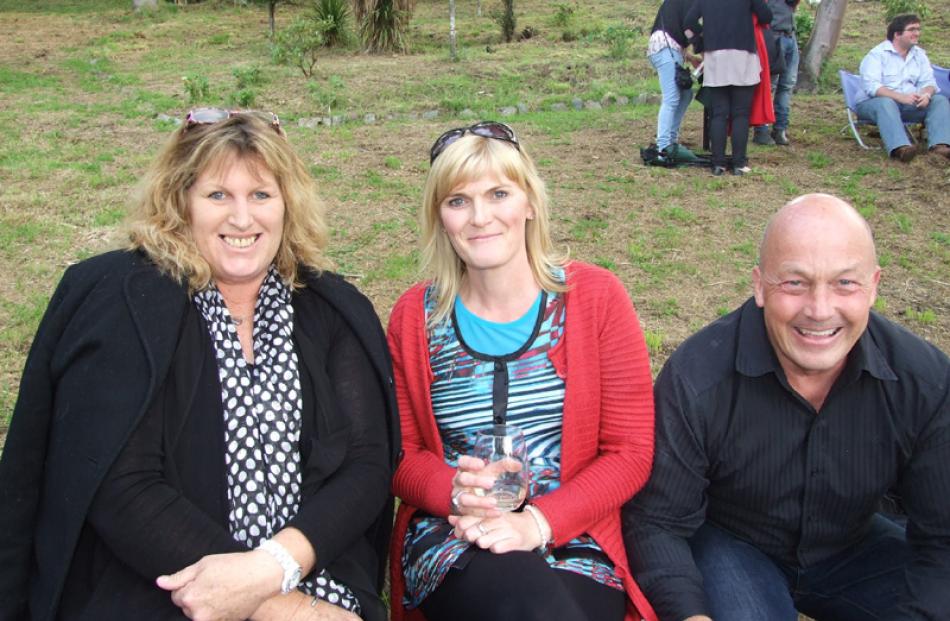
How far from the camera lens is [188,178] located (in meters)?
2.73

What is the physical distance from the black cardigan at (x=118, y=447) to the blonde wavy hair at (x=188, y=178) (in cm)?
7

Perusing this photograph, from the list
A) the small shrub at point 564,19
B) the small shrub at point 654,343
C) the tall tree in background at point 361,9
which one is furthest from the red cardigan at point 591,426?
the small shrub at point 564,19

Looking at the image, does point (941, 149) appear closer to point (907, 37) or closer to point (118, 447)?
point (907, 37)

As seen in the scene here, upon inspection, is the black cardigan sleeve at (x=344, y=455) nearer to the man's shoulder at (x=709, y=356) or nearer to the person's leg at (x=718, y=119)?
the man's shoulder at (x=709, y=356)

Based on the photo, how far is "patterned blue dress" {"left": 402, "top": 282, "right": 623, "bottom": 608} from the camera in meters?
2.79

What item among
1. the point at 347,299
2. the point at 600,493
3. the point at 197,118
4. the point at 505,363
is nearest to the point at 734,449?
the point at 600,493

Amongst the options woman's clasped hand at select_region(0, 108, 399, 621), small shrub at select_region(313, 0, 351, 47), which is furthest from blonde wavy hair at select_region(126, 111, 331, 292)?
small shrub at select_region(313, 0, 351, 47)

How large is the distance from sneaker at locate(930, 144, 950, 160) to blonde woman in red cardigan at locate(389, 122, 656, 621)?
27.4 feet

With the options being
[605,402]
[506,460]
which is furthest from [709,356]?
[506,460]

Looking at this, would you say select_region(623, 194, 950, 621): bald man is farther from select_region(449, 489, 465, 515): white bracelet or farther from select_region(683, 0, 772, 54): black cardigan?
select_region(683, 0, 772, 54): black cardigan

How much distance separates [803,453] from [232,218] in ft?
6.47

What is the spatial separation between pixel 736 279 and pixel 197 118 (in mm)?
4906

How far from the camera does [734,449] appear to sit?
9.20ft

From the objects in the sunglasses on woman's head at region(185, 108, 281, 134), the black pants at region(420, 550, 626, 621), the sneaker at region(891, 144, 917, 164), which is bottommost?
the black pants at region(420, 550, 626, 621)
